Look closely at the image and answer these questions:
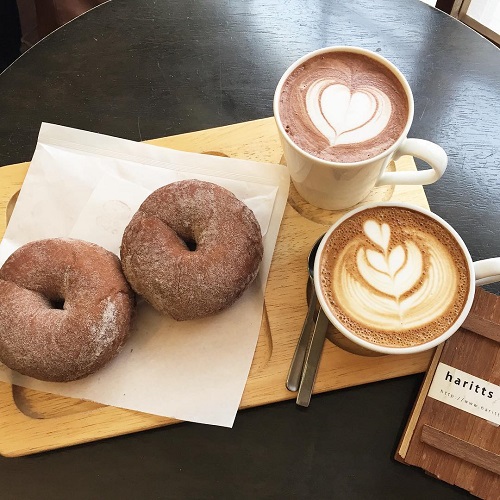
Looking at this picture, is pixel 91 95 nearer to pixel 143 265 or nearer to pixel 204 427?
pixel 143 265

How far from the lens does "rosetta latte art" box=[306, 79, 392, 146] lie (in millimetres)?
997

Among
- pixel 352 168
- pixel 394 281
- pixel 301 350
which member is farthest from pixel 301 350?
pixel 352 168

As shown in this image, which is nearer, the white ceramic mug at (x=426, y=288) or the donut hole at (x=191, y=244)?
the white ceramic mug at (x=426, y=288)

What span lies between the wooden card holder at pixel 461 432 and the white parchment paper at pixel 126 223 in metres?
0.31

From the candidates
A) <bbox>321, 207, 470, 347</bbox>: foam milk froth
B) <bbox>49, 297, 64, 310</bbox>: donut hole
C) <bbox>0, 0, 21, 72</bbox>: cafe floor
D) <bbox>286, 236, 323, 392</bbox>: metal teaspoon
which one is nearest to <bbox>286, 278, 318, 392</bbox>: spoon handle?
<bbox>286, 236, 323, 392</bbox>: metal teaspoon

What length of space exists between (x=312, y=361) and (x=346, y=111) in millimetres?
447

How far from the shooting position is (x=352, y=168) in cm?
95

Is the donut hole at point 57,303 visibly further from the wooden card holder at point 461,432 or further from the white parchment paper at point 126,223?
the wooden card holder at point 461,432

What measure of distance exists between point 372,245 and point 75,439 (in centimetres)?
62

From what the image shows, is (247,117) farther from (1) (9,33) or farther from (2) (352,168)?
(1) (9,33)

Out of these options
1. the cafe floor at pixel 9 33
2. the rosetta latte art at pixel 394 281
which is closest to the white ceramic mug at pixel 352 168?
the rosetta latte art at pixel 394 281

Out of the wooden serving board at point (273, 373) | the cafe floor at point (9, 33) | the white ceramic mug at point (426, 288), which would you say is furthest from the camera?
Result: the cafe floor at point (9, 33)

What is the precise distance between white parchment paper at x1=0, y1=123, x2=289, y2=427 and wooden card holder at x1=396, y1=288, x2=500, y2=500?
315 mm

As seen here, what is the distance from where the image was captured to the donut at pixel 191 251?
3.29 ft
